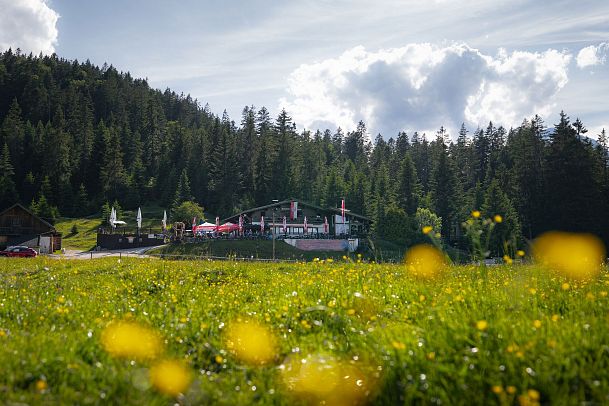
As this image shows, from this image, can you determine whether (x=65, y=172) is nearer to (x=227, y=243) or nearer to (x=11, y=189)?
(x=11, y=189)

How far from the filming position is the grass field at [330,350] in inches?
170

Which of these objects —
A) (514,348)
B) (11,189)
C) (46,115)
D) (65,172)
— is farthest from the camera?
(46,115)

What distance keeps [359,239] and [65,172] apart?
71.6m

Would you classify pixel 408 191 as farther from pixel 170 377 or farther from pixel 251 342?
pixel 170 377

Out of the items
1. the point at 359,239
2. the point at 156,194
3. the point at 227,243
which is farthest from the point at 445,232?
the point at 156,194

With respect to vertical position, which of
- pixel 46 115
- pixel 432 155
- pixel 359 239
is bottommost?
pixel 359 239

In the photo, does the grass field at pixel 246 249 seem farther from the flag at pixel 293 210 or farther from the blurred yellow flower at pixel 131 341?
the blurred yellow flower at pixel 131 341

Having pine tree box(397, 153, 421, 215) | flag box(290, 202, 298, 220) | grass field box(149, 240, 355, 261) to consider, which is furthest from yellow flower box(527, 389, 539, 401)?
pine tree box(397, 153, 421, 215)

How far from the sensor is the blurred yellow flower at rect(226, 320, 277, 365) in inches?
221

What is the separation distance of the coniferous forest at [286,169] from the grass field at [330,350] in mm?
47525

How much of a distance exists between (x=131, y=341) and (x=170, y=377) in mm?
1258

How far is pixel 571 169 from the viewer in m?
61.6

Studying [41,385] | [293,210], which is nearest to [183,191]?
[293,210]

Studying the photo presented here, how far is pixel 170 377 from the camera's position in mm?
4918
